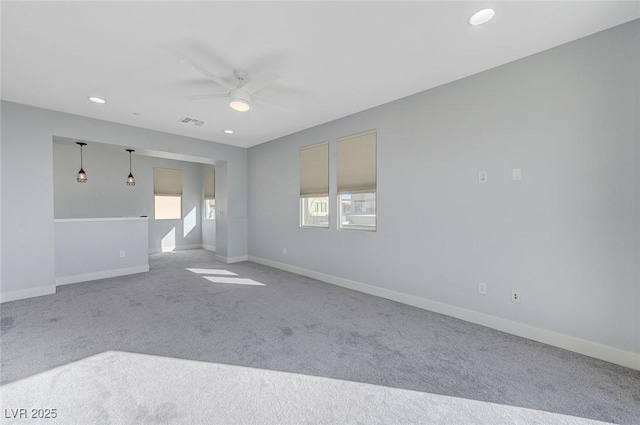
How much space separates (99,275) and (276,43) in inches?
204

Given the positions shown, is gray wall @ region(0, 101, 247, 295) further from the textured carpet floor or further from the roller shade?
the roller shade

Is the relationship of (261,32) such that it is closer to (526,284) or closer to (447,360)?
(447,360)

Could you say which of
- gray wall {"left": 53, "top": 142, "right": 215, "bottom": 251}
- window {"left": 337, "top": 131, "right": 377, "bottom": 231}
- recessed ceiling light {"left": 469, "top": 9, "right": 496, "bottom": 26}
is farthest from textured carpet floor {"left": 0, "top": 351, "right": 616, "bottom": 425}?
gray wall {"left": 53, "top": 142, "right": 215, "bottom": 251}

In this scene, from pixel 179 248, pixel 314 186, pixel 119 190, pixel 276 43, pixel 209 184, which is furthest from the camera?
pixel 209 184

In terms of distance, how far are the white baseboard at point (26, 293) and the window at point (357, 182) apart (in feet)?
15.1

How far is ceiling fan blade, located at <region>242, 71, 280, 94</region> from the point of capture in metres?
2.54

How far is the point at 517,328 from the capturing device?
2.73m

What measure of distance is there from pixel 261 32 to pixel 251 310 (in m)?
3.06

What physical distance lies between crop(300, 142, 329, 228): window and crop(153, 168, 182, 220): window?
5287 mm

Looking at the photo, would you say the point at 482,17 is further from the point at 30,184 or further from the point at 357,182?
the point at 30,184

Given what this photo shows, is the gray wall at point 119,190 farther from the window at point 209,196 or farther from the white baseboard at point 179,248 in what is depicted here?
the window at point 209,196

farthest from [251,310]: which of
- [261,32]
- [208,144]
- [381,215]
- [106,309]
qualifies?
[208,144]

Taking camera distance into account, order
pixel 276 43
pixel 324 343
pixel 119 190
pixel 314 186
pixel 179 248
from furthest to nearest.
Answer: pixel 179 248, pixel 119 190, pixel 314 186, pixel 324 343, pixel 276 43

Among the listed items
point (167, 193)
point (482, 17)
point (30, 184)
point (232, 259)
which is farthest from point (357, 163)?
Answer: point (167, 193)
